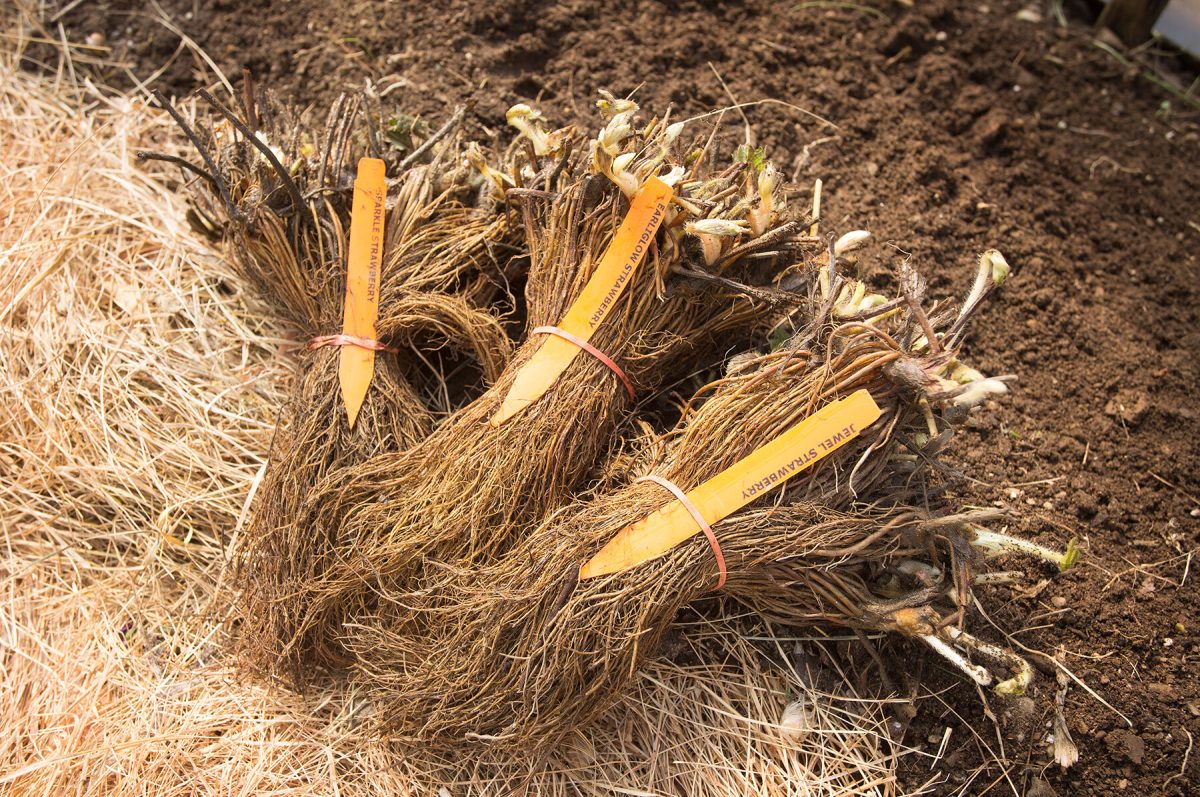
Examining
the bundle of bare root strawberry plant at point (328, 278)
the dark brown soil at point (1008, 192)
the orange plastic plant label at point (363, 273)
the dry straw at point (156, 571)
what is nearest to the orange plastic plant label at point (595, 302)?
the bundle of bare root strawberry plant at point (328, 278)

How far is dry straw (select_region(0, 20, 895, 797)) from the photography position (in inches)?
74.7

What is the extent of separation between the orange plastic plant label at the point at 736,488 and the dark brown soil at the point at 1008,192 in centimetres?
59

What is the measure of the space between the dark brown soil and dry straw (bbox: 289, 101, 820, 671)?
1.92 feet

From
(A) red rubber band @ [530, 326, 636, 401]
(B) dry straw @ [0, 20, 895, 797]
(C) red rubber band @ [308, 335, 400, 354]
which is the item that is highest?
(A) red rubber band @ [530, 326, 636, 401]

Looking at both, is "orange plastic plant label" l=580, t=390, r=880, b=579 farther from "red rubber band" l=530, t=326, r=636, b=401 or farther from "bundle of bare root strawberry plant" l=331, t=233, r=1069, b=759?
"red rubber band" l=530, t=326, r=636, b=401

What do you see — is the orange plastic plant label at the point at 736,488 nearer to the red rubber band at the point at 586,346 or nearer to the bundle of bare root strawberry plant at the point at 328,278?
the red rubber band at the point at 586,346

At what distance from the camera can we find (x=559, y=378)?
1.80 metres

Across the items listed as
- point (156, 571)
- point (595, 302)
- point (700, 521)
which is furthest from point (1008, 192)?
point (156, 571)

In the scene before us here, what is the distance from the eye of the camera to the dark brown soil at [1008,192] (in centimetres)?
194

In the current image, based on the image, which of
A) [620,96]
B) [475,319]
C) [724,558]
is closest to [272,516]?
[475,319]

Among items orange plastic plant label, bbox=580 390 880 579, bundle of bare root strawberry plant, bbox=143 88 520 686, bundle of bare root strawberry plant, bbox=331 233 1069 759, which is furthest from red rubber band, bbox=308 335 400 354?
orange plastic plant label, bbox=580 390 880 579

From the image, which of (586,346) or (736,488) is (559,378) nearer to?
(586,346)

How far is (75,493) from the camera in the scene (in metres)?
2.22

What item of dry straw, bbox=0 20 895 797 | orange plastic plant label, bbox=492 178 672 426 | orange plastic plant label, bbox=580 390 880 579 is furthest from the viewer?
dry straw, bbox=0 20 895 797
